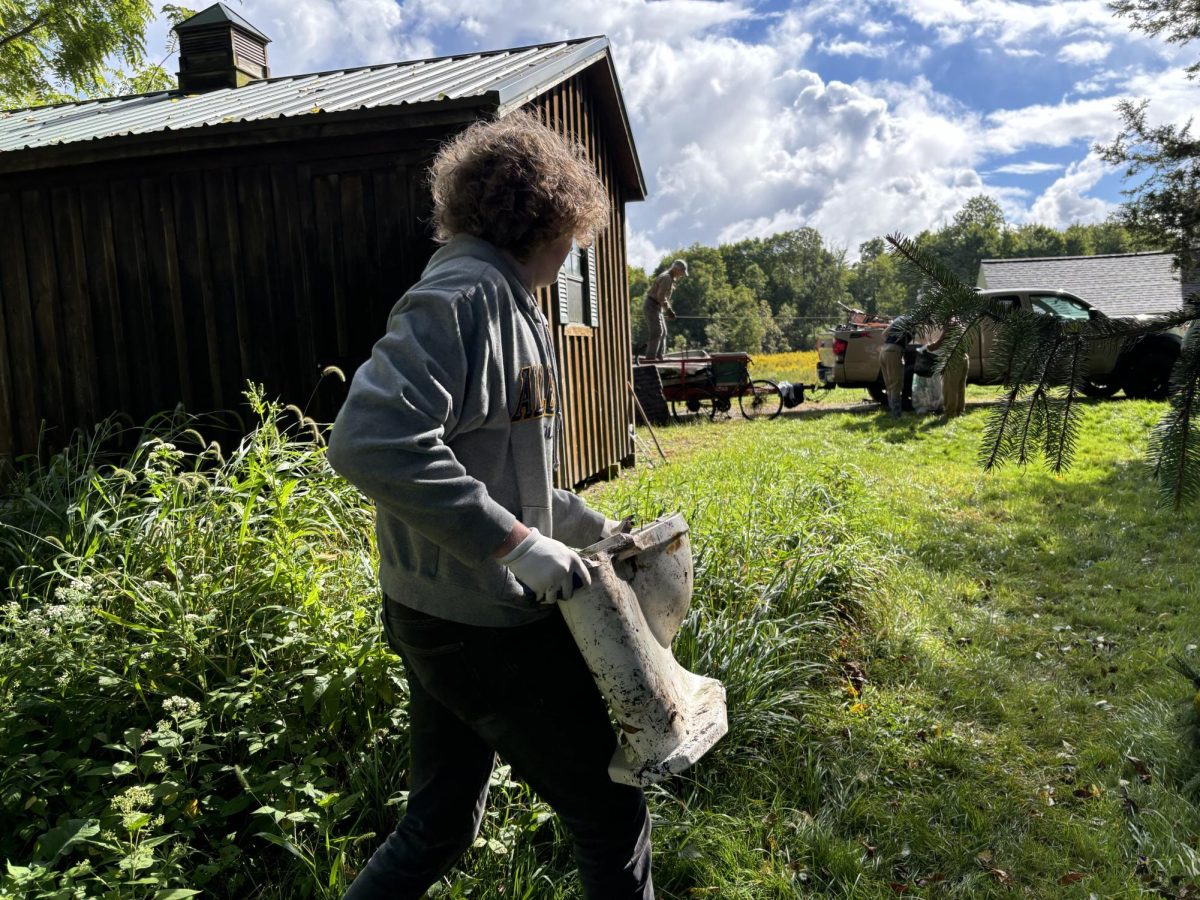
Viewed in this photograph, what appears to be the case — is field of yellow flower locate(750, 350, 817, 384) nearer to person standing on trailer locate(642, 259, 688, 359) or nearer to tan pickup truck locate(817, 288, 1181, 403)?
tan pickup truck locate(817, 288, 1181, 403)

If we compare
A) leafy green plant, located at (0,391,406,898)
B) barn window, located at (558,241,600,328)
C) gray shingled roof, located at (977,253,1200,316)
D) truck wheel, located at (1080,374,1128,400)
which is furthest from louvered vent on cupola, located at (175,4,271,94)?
gray shingled roof, located at (977,253,1200,316)

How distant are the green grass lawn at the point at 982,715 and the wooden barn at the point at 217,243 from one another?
2.55 m

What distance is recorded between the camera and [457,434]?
1695mm

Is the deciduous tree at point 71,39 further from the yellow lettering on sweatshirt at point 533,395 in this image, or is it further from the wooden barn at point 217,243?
the yellow lettering on sweatshirt at point 533,395

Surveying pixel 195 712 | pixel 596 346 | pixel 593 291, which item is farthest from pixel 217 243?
pixel 195 712

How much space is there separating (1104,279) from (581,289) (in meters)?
26.1

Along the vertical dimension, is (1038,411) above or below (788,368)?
above

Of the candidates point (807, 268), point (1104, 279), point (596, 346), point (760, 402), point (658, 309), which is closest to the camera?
point (596, 346)

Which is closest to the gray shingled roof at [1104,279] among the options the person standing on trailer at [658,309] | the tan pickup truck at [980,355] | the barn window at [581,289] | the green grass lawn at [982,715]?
the tan pickup truck at [980,355]

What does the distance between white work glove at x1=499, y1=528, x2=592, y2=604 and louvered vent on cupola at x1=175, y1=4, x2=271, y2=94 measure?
9665 millimetres

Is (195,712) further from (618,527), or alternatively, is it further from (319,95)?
(319,95)

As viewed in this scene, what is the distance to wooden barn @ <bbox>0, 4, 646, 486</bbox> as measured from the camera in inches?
244

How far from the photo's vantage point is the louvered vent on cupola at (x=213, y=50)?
31.0 ft

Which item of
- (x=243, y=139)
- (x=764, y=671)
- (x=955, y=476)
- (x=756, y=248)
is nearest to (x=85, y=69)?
(x=243, y=139)
